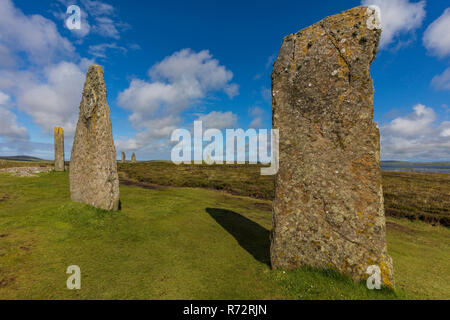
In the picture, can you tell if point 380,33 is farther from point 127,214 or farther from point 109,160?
point 127,214

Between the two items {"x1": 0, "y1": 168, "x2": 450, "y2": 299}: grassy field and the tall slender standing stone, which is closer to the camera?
{"x1": 0, "y1": 168, "x2": 450, "y2": 299}: grassy field

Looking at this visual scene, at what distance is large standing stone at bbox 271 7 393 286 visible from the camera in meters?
4.21

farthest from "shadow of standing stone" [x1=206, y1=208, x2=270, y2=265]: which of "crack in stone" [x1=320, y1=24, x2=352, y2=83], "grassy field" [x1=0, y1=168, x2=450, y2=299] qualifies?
"crack in stone" [x1=320, y1=24, x2=352, y2=83]

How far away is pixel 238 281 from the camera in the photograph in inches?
177

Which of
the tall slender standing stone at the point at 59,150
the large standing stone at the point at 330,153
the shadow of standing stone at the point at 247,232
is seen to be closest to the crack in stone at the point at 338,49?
the large standing stone at the point at 330,153

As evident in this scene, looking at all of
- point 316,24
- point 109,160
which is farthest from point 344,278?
point 109,160

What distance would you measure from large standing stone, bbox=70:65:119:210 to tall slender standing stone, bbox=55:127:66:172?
18213 millimetres

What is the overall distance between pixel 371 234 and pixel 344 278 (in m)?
1.11

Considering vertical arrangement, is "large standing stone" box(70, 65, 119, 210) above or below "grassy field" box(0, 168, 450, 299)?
above

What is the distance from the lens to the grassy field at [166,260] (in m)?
4.01

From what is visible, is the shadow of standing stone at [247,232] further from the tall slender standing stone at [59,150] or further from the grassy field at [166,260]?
the tall slender standing stone at [59,150]

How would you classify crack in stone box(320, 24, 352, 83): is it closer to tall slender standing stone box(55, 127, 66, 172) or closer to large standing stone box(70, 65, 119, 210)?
large standing stone box(70, 65, 119, 210)


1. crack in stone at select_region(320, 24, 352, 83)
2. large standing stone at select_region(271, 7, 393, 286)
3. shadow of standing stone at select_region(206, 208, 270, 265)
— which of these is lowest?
shadow of standing stone at select_region(206, 208, 270, 265)

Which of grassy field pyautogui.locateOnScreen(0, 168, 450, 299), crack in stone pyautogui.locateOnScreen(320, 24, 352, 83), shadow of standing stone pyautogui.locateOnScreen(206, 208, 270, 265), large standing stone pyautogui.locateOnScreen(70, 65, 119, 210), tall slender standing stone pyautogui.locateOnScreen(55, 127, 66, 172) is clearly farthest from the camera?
tall slender standing stone pyautogui.locateOnScreen(55, 127, 66, 172)
